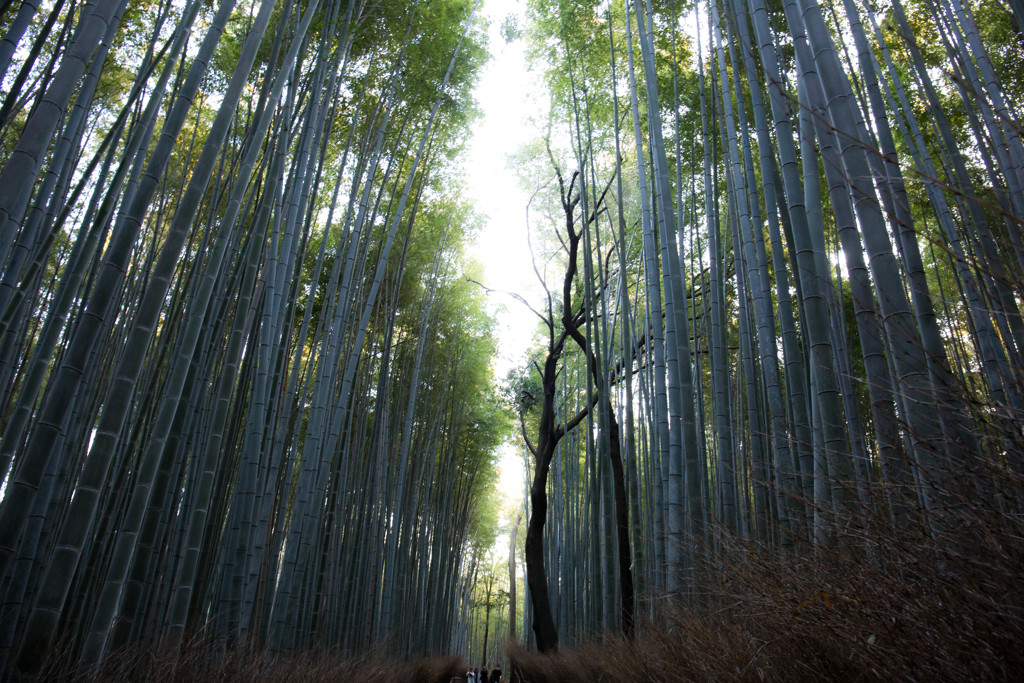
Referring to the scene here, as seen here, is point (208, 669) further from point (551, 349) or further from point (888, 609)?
point (551, 349)

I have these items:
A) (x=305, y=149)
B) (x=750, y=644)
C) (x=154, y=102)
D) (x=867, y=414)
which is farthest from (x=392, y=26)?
(x=867, y=414)

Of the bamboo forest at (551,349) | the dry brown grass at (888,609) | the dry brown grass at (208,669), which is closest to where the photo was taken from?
the dry brown grass at (888,609)

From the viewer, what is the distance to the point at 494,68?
543cm

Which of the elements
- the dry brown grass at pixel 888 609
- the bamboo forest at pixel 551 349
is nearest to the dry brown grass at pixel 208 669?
the bamboo forest at pixel 551 349

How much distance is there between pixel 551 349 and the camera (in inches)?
233

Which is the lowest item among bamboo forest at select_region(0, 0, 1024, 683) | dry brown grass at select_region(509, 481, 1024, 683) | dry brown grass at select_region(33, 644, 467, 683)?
dry brown grass at select_region(33, 644, 467, 683)

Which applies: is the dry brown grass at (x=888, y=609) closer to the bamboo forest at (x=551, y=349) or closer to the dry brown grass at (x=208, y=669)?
the bamboo forest at (x=551, y=349)

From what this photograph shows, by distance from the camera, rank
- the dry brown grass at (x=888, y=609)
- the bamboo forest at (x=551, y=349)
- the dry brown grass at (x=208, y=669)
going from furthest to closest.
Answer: the dry brown grass at (x=208, y=669)
the bamboo forest at (x=551, y=349)
the dry brown grass at (x=888, y=609)

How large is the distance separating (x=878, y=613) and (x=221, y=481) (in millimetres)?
3377

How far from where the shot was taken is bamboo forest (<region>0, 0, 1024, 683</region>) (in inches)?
49.9

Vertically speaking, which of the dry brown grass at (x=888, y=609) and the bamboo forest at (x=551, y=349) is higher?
the bamboo forest at (x=551, y=349)

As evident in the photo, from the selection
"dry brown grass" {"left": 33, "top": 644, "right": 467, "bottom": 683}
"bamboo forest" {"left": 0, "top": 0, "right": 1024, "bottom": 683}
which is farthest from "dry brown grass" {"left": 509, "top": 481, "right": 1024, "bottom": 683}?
"dry brown grass" {"left": 33, "top": 644, "right": 467, "bottom": 683}

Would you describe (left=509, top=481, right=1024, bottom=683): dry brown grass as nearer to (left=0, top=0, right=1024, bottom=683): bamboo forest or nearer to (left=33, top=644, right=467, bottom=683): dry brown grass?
(left=0, top=0, right=1024, bottom=683): bamboo forest

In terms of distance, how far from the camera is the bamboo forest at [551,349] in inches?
49.9
